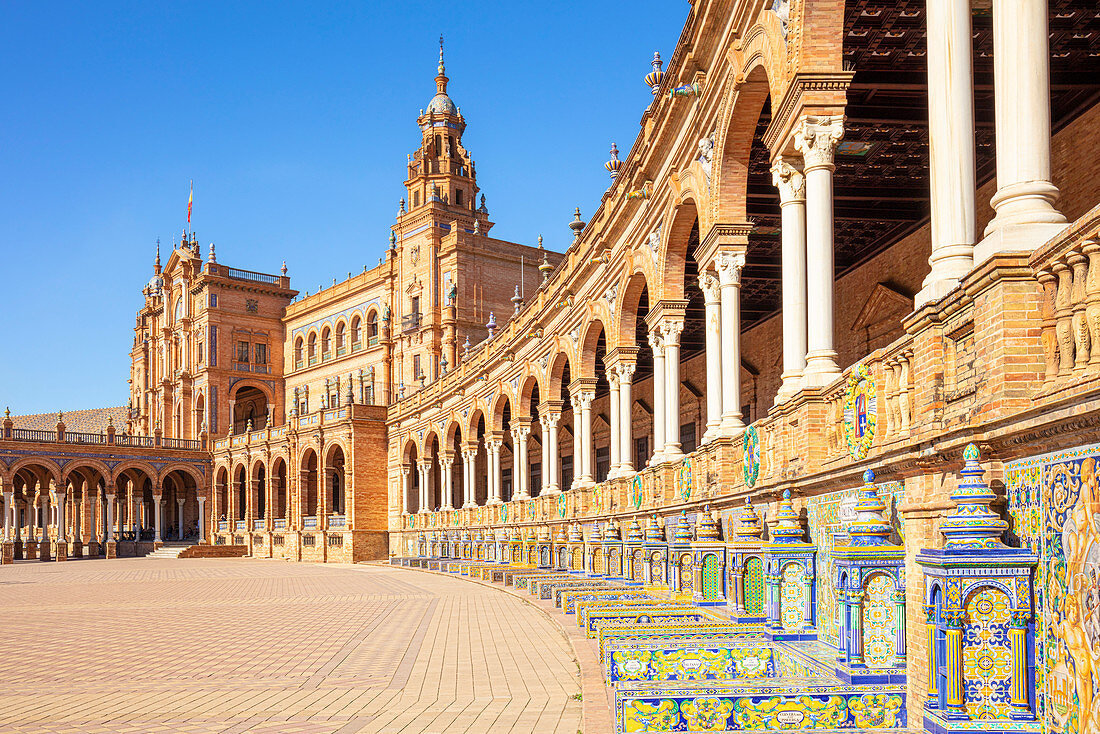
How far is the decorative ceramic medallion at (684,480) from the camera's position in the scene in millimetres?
15258

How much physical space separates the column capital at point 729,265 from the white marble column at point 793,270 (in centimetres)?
257

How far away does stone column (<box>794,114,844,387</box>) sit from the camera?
31.1 feet

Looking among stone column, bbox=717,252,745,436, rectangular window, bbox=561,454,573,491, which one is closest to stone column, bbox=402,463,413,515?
rectangular window, bbox=561,454,573,491

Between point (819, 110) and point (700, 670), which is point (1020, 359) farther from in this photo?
point (819, 110)

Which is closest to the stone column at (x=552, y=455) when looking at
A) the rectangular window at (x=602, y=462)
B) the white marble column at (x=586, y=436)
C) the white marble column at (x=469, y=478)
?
the white marble column at (x=586, y=436)

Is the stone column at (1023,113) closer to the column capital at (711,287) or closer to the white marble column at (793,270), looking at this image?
the white marble column at (793,270)

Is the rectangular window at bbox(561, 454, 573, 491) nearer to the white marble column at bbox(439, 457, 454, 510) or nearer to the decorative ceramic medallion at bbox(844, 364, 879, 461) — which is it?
the white marble column at bbox(439, 457, 454, 510)

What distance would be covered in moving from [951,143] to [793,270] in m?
3.78

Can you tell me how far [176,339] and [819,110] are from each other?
66.7m

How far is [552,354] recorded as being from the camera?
27297 millimetres

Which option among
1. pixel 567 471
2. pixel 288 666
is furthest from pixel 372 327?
pixel 288 666

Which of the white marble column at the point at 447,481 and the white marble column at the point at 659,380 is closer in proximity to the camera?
the white marble column at the point at 659,380

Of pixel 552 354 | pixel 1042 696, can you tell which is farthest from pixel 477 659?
pixel 552 354

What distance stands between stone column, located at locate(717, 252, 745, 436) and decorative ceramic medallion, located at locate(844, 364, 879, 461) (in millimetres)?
5107
